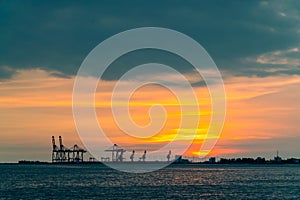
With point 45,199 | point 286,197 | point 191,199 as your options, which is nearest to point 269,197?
point 286,197

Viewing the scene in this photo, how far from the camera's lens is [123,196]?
73688mm

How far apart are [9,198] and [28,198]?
2800 mm

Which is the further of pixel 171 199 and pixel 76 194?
pixel 76 194

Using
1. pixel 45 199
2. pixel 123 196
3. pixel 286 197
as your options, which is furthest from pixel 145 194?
pixel 286 197

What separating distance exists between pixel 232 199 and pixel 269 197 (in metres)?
6.87

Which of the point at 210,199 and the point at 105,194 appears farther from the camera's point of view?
the point at 105,194

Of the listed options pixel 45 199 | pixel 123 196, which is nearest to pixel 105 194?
pixel 123 196

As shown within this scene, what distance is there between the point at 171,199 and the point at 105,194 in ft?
39.6

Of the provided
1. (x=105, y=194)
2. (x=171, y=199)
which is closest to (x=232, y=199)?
(x=171, y=199)

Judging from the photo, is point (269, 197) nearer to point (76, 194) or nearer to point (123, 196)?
point (123, 196)

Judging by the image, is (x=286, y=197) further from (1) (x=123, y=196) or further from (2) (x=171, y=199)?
(1) (x=123, y=196)

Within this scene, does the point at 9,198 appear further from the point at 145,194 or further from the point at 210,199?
the point at 210,199

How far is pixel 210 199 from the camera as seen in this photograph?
231 ft

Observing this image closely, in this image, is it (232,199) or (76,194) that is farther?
(76,194)
